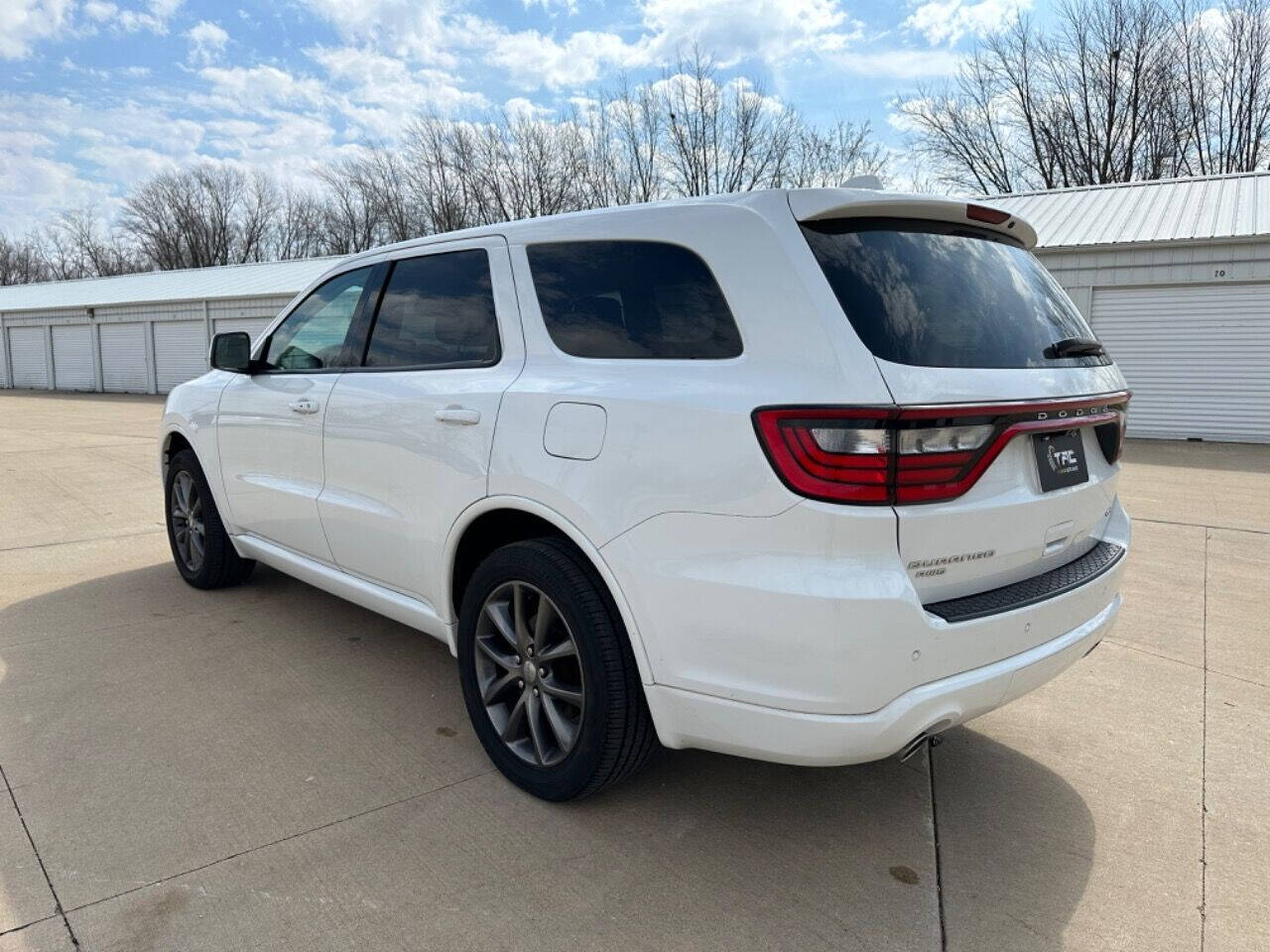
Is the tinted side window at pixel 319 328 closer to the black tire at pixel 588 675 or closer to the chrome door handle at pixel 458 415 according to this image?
the chrome door handle at pixel 458 415

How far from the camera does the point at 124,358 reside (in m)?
29.0

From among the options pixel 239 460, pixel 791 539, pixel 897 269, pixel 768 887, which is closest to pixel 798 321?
pixel 897 269

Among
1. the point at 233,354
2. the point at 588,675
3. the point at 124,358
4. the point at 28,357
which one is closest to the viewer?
the point at 588,675

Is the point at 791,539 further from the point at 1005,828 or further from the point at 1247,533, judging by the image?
the point at 1247,533

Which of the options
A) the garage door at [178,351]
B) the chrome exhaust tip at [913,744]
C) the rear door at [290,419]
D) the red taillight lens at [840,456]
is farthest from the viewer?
the garage door at [178,351]

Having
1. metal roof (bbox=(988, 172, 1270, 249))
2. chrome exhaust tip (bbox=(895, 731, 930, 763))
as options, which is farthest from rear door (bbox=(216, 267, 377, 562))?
metal roof (bbox=(988, 172, 1270, 249))

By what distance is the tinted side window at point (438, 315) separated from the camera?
3.09 m

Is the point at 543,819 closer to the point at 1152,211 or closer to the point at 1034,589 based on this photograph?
the point at 1034,589

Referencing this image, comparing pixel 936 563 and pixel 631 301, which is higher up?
pixel 631 301

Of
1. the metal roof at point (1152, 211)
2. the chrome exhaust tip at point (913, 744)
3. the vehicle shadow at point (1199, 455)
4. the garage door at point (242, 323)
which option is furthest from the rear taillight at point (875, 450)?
the garage door at point (242, 323)

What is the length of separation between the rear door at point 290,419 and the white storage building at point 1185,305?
43.1 feet

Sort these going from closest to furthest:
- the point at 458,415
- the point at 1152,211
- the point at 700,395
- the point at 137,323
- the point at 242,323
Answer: the point at 700,395 → the point at 458,415 → the point at 1152,211 → the point at 242,323 → the point at 137,323

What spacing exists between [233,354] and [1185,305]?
14.2 m

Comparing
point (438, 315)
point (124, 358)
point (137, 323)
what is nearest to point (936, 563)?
point (438, 315)
